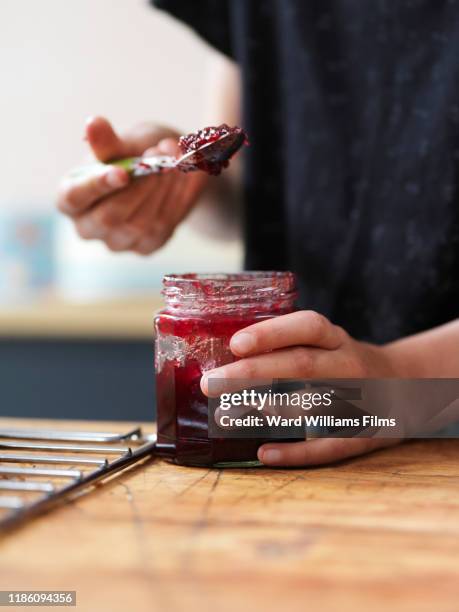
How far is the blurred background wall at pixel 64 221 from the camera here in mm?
2186

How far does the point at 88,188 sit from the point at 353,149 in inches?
18.1

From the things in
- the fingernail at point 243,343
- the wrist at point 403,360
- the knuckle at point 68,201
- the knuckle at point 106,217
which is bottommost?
the wrist at point 403,360

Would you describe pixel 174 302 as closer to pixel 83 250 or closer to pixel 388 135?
pixel 388 135

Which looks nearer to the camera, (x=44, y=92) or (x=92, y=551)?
(x=92, y=551)

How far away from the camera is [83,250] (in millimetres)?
2330

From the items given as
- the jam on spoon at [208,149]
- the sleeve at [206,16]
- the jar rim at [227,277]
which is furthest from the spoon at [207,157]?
the sleeve at [206,16]

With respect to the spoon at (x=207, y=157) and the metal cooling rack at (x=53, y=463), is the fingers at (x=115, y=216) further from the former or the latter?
the metal cooling rack at (x=53, y=463)

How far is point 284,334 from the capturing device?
0.72 meters

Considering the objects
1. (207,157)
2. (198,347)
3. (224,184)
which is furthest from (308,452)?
(224,184)

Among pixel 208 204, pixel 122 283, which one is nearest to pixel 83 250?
pixel 122 283

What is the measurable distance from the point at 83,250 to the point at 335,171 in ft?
3.98

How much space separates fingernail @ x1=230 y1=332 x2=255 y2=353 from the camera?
71 cm

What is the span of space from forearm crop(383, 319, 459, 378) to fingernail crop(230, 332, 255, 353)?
0.65ft

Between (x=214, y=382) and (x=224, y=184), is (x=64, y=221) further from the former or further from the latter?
(x=214, y=382)
